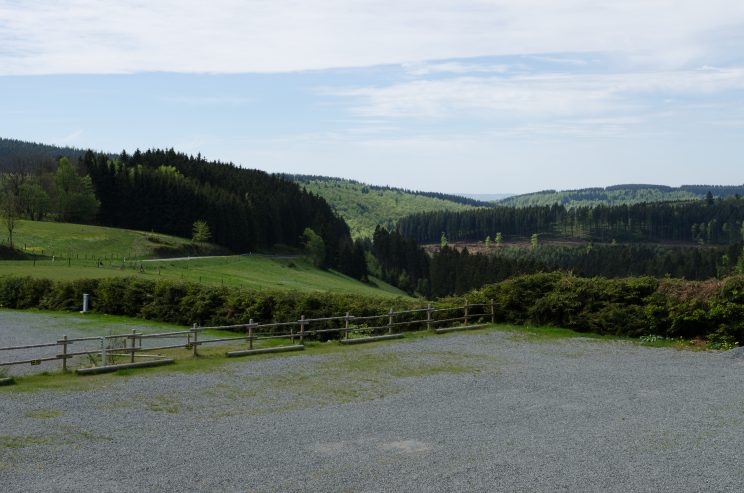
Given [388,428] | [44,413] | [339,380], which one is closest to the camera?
[388,428]

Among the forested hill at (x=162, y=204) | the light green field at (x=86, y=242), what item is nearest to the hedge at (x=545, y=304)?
the light green field at (x=86, y=242)

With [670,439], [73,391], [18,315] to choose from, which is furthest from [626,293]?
[18,315]

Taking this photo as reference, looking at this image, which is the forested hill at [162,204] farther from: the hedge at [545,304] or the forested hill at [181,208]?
the hedge at [545,304]

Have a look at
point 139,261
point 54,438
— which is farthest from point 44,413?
point 139,261

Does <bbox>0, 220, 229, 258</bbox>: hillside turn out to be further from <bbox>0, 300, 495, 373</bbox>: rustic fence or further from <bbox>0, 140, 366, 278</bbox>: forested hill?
<bbox>0, 300, 495, 373</bbox>: rustic fence

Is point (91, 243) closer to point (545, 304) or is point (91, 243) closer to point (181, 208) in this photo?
point (181, 208)

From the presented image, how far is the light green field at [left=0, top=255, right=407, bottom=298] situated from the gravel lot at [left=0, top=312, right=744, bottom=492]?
37.8 meters

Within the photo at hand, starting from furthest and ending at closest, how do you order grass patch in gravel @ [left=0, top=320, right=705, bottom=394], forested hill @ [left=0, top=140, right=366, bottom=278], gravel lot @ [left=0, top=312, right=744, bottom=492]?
forested hill @ [left=0, top=140, right=366, bottom=278], grass patch in gravel @ [left=0, top=320, right=705, bottom=394], gravel lot @ [left=0, top=312, right=744, bottom=492]

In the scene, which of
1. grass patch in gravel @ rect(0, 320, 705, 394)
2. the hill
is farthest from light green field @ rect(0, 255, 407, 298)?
grass patch in gravel @ rect(0, 320, 705, 394)

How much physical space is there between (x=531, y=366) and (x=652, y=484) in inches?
492

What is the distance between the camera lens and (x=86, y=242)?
9700 centimetres

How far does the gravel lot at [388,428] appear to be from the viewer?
1335 cm

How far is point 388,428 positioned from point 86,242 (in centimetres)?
9049

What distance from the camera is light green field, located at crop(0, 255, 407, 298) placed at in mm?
66000
